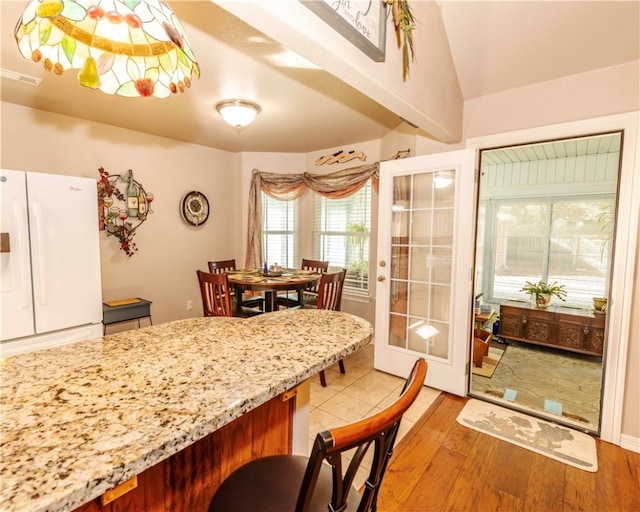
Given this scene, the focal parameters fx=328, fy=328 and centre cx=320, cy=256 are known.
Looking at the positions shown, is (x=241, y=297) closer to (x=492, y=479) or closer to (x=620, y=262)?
(x=492, y=479)

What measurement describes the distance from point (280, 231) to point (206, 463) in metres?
3.79

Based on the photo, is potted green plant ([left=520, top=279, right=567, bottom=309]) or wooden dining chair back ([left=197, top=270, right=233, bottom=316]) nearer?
wooden dining chair back ([left=197, top=270, right=233, bottom=316])

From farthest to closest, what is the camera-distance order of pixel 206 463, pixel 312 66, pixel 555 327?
pixel 555 327
pixel 312 66
pixel 206 463

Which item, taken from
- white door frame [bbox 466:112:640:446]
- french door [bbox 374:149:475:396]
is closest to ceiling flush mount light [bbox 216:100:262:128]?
french door [bbox 374:149:475:396]

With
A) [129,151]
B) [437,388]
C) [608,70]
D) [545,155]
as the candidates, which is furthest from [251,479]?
[545,155]

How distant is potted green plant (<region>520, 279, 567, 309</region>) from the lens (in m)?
3.92

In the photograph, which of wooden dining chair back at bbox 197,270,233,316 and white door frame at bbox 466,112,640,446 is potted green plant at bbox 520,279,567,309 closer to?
white door frame at bbox 466,112,640,446

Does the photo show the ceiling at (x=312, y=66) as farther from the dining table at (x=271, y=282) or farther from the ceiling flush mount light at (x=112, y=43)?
the dining table at (x=271, y=282)

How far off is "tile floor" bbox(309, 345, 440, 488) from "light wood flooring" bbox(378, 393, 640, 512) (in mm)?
210

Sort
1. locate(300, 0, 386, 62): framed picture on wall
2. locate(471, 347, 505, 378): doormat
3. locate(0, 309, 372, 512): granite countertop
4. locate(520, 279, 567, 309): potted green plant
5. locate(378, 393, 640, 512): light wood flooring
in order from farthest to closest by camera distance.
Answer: locate(520, 279, 567, 309): potted green plant → locate(471, 347, 505, 378): doormat → locate(378, 393, 640, 512): light wood flooring → locate(300, 0, 386, 62): framed picture on wall → locate(0, 309, 372, 512): granite countertop

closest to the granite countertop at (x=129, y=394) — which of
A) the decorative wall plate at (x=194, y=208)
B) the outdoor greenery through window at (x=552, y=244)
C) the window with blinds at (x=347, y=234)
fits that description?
the window with blinds at (x=347, y=234)

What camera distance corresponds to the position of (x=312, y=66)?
2152 millimetres

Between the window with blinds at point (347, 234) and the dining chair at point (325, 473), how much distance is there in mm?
3157

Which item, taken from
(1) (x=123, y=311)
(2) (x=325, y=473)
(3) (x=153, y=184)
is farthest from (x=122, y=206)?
(2) (x=325, y=473)
